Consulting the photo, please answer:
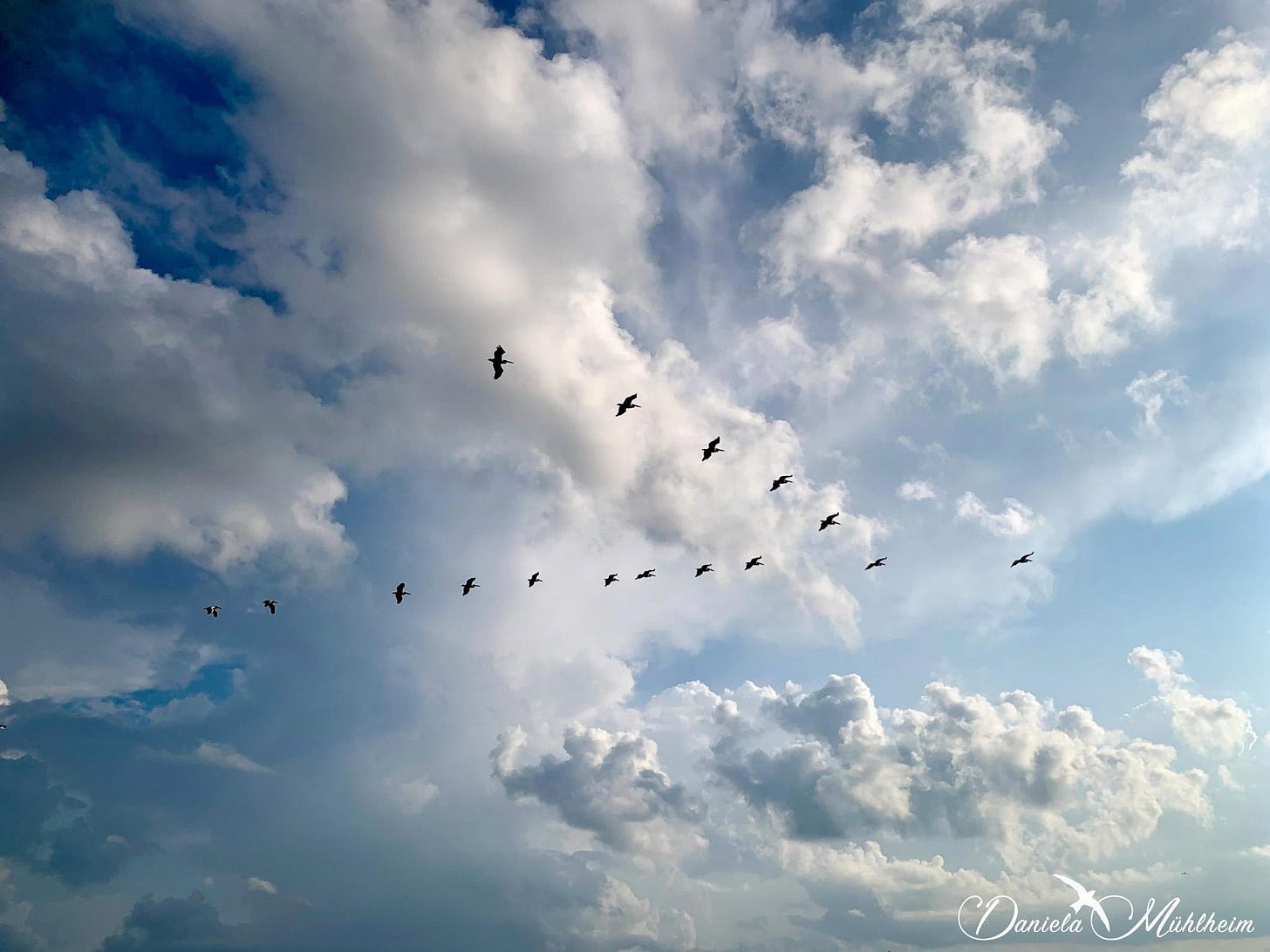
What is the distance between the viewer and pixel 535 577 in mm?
88562

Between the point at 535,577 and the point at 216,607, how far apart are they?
43362mm

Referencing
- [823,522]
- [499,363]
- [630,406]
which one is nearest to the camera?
[499,363]

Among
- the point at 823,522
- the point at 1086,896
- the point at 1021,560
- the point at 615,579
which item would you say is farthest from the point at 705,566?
the point at 1086,896

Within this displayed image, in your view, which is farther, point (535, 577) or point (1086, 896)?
point (1086, 896)

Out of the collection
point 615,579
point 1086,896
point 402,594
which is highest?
point 615,579

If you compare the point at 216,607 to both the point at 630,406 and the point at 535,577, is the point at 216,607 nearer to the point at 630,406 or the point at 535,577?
the point at 535,577

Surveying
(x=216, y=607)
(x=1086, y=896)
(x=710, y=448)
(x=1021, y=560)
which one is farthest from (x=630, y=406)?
(x=1086, y=896)

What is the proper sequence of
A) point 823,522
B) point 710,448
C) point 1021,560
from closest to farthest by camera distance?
point 710,448
point 823,522
point 1021,560

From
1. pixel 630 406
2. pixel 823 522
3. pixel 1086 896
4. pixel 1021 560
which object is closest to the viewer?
pixel 630 406

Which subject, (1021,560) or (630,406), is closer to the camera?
(630,406)

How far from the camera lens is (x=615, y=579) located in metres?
90.2

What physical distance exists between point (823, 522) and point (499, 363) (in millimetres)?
40148

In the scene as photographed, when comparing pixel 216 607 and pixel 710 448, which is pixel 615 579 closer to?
pixel 710 448

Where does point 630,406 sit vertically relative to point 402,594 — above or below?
above
